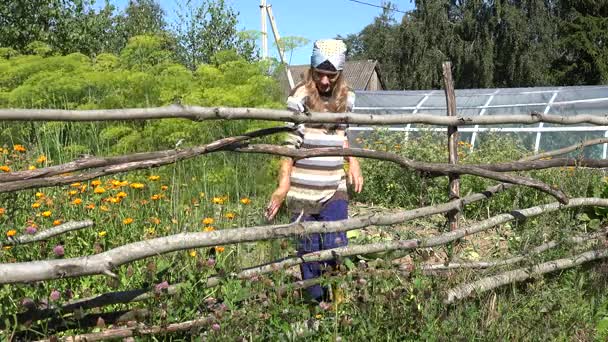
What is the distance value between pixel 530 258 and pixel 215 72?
14.2ft

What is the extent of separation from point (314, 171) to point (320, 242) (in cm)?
35

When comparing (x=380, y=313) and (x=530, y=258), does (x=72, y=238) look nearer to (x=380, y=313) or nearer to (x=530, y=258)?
(x=380, y=313)

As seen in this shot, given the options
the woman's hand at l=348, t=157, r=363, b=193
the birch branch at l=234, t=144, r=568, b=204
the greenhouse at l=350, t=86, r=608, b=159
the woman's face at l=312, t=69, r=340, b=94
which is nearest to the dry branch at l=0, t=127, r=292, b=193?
the birch branch at l=234, t=144, r=568, b=204

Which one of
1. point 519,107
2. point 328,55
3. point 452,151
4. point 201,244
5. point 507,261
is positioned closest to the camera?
point 201,244

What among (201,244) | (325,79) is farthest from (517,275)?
(201,244)

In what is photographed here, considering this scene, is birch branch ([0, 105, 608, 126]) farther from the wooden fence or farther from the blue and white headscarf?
the blue and white headscarf

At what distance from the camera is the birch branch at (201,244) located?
2096 millimetres

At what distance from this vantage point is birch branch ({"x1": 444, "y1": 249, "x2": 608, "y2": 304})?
10.5ft

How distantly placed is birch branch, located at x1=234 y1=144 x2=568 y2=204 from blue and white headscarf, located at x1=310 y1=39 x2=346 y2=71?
45 centimetres

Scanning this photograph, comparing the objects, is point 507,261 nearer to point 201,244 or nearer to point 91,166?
point 201,244

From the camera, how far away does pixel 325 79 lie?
3.37 meters

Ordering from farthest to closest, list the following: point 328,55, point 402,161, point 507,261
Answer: point 507,261 < point 402,161 < point 328,55

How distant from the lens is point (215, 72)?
708 cm

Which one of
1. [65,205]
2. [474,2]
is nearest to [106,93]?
[65,205]
